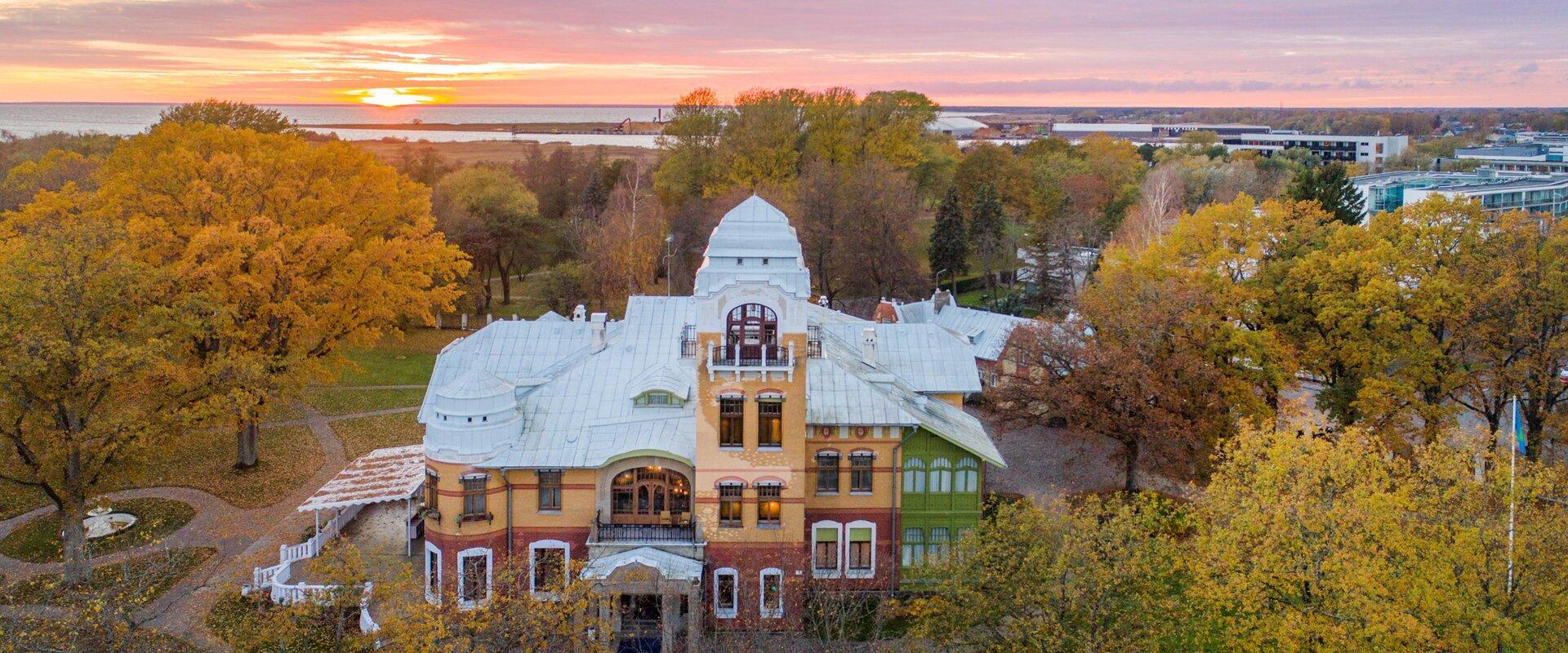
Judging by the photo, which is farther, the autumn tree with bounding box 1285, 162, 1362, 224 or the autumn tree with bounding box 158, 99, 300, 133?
the autumn tree with bounding box 158, 99, 300, 133

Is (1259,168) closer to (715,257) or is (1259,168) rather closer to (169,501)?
(715,257)

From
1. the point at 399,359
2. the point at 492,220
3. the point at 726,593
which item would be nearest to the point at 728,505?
the point at 726,593

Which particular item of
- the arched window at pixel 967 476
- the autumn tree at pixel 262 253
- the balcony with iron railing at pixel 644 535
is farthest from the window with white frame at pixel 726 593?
the autumn tree at pixel 262 253

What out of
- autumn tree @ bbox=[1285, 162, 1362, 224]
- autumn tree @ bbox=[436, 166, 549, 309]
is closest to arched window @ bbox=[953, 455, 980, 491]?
autumn tree @ bbox=[1285, 162, 1362, 224]

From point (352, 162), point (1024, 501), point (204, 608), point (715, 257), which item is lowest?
point (204, 608)

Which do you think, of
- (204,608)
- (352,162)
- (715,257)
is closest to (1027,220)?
(352,162)

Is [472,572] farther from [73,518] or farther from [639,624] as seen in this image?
[73,518]

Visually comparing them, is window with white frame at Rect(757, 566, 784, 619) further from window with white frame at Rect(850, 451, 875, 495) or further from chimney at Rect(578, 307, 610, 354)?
chimney at Rect(578, 307, 610, 354)
